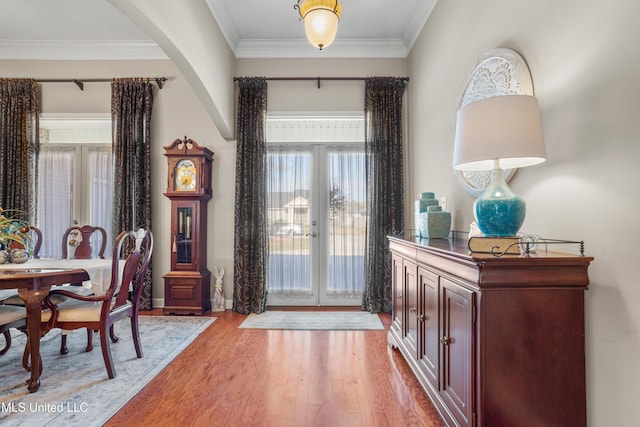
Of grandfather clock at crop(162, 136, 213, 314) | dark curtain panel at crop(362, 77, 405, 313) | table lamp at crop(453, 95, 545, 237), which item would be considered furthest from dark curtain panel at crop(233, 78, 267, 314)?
table lamp at crop(453, 95, 545, 237)

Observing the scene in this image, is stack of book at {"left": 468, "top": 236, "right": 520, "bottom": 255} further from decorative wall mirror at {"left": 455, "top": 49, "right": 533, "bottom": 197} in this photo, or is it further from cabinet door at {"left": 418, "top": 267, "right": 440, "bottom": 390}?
decorative wall mirror at {"left": 455, "top": 49, "right": 533, "bottom": 197}

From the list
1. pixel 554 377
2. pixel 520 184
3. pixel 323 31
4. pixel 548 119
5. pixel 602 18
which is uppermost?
pixel 323 31

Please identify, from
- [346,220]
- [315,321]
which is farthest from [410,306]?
[346,220]

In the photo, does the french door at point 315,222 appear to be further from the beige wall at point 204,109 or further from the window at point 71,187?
the window at point 71,187

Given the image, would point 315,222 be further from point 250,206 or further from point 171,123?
point 171,123

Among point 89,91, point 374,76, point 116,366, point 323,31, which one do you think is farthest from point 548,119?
point 89,91

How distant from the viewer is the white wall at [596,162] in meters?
1.12

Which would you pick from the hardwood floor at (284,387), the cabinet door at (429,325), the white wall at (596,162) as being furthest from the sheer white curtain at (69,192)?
the white wall at (596,162)

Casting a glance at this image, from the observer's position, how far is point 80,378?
2160 millimetres

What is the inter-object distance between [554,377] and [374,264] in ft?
8.23

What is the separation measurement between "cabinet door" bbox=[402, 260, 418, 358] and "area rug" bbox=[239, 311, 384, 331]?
0.96 meters

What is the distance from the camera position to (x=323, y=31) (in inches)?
85.4

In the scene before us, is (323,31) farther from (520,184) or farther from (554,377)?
(554,377)

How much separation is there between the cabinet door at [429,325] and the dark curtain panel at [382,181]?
5.66ft
